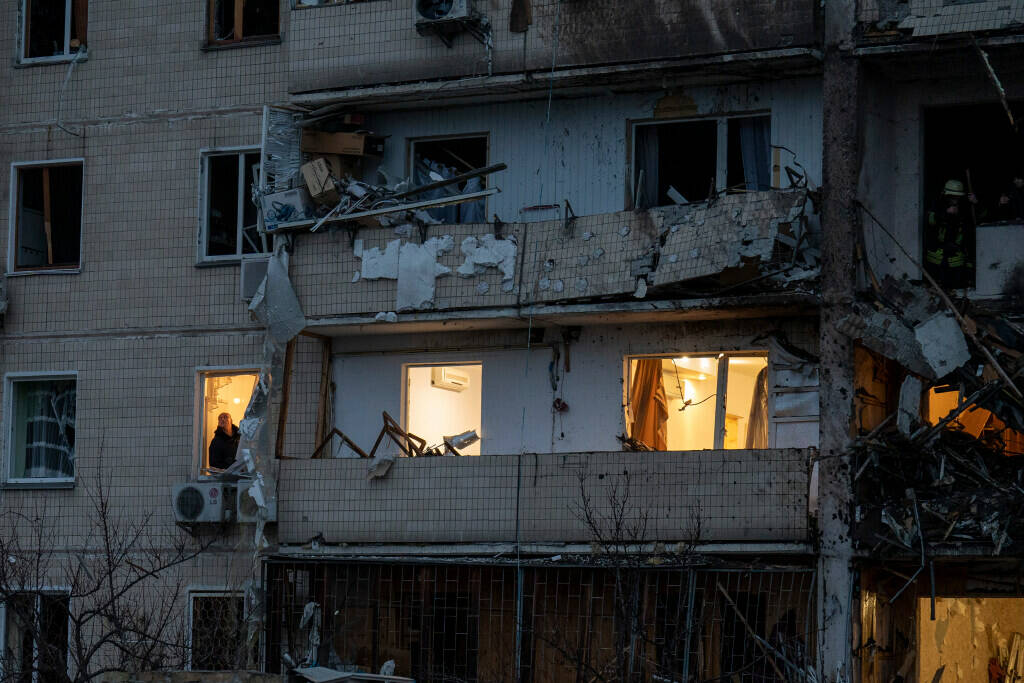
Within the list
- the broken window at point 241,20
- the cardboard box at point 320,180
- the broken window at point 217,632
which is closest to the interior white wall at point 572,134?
the cardboard box at point 320,180

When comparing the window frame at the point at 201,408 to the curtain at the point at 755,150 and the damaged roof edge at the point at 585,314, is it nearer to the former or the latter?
the damaged roof edge at the point at 585,314

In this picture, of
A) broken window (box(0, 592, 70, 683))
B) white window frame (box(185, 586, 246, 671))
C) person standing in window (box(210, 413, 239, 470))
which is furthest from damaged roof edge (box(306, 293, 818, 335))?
broken window (box(0, 592, 70, 683))

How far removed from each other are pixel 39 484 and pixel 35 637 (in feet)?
14.6

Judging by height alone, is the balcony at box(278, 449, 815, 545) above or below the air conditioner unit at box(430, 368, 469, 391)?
below

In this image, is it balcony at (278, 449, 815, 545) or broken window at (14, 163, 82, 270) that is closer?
balcony at (278, 449, 815, 545)

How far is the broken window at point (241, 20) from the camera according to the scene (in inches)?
894

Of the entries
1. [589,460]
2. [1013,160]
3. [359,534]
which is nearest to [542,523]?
[589,460]

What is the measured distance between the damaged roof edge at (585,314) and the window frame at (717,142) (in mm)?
1238

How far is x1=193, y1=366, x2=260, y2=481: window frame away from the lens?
72.1 ft

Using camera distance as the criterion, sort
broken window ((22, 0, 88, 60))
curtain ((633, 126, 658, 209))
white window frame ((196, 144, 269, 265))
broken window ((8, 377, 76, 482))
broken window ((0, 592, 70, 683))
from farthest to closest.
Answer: broken window ((22, 0, 88, 60)) < broken window ((8, 377, 76, 482)) < white window frame ((196, 144, 269, 265)) < curtain ((633, 126, 658, 209)) < broken window ((0, 592, 70, 683))

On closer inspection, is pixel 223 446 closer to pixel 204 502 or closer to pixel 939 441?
pixel 204 502

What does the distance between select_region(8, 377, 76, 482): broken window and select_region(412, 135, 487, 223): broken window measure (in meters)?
5.11

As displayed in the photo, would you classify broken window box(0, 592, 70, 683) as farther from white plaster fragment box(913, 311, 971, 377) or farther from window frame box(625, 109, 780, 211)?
white plaster fragment box(913, 311, 971, 377)

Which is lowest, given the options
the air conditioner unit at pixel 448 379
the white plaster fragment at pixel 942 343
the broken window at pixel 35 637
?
the broken window at pixel 35 637
